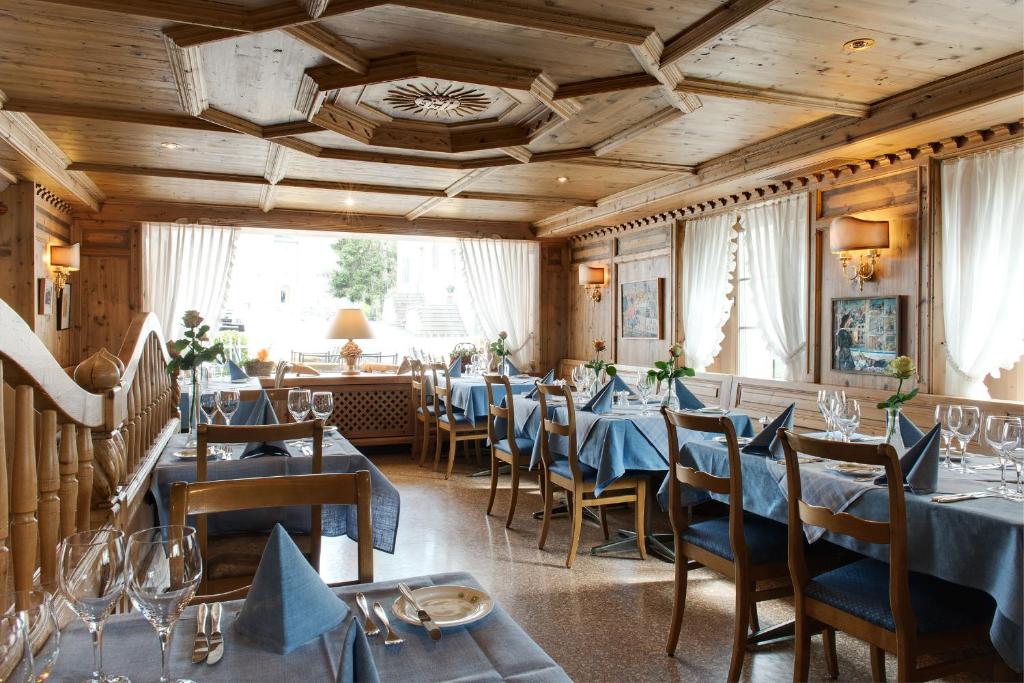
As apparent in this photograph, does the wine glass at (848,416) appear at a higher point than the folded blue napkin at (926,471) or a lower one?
higher

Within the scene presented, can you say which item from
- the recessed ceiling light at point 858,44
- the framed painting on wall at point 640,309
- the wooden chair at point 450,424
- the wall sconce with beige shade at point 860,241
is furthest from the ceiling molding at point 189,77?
the framed painting on wall at point 640,309

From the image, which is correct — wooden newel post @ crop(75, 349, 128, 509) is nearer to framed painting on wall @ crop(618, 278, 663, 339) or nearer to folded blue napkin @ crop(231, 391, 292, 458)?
folded blue napkin @ crop(231, 391, 292, 458)

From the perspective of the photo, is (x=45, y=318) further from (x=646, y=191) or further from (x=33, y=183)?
(x=646, y=191)

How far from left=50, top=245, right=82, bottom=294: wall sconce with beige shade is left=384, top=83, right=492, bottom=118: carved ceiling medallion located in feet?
12.3

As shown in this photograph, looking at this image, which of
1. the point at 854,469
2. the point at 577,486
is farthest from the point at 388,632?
the point at 577,486

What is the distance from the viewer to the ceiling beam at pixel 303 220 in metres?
7.14

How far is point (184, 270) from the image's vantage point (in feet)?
24.0

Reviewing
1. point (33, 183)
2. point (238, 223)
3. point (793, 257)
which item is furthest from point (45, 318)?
point (793, 257)

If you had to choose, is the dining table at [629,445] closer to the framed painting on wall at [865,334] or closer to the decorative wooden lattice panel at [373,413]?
the framed painting on wall at [865,334]

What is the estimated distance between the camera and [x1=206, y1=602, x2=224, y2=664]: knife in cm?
104

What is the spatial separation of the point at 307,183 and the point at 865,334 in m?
4.59

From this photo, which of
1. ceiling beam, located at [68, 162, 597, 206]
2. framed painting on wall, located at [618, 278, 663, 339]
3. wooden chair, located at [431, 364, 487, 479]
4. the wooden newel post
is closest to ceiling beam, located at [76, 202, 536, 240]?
ceiling beam, located at [68, 162, 597, 206]

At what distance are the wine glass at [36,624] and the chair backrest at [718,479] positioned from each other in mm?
1948

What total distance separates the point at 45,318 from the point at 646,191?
209 inches
